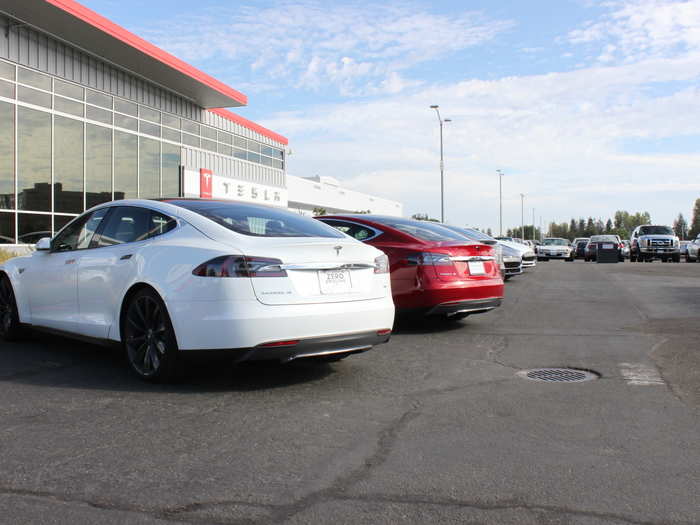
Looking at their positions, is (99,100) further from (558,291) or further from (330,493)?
(330,493)

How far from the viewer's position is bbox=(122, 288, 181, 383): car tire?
206 inches

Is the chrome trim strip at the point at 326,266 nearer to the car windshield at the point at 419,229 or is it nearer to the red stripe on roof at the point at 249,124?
the car windshield at the point at 419,229

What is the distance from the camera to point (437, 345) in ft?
25.2

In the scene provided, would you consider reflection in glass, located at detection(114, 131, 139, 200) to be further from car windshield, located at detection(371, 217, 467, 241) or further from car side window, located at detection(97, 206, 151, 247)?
car side window, located at detection(97, 206, 151, 247)

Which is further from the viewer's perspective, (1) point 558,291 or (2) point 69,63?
(2) point 69,63

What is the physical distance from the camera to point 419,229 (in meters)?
9.20

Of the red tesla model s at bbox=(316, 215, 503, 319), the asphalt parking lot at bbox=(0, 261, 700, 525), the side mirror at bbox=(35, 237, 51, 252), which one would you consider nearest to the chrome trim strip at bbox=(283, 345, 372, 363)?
the asphalt parking lot at bbox=(0, 261, 700, 525)

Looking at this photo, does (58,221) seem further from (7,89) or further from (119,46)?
(119,46)

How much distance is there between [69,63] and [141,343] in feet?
67.4

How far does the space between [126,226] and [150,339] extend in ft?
3.99

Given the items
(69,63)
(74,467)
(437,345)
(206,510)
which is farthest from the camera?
(69,63)

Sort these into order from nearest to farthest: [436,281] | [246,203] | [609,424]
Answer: [609,424], [246,203], [436,281]

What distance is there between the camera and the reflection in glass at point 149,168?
27594 mm

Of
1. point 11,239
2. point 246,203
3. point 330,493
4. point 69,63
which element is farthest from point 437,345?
point 69,63
